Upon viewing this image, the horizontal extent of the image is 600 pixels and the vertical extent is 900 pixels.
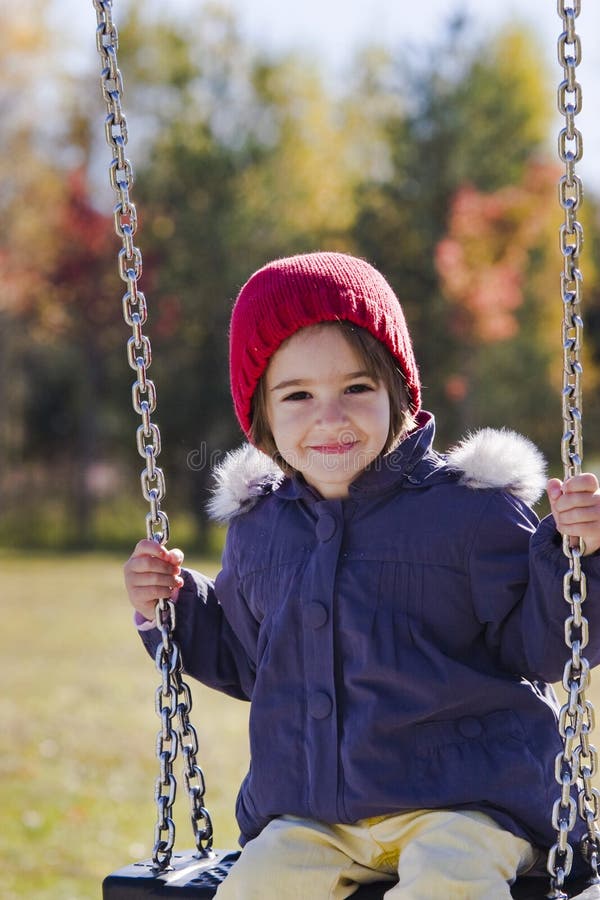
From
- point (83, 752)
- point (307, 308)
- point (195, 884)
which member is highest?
point (307, 308)

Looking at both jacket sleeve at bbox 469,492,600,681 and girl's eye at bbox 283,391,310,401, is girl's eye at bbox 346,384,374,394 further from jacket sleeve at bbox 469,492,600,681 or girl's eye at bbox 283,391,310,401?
jacket sleeve at bbox 469,492,600,681

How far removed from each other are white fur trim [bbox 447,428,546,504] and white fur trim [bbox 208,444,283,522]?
47 centimetres

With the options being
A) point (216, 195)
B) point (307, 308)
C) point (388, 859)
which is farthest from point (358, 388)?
point (216, 195)

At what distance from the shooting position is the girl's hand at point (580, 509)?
6.73 ft

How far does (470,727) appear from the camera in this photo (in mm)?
2166

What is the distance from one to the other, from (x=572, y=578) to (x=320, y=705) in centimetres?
51

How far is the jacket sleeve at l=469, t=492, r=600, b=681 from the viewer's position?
2.10 metres

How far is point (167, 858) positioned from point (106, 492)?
17.9 meters

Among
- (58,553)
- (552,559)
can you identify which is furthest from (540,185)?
(552,559)

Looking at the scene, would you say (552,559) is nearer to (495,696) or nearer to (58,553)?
(495,696)

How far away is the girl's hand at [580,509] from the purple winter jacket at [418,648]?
7 cm

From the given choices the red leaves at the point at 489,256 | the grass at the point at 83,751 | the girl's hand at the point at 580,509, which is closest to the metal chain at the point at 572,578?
the girl's hand at the point at 580,509

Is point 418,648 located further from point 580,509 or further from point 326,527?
point 580,509

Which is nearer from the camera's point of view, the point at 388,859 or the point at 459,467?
the point at 388,859
